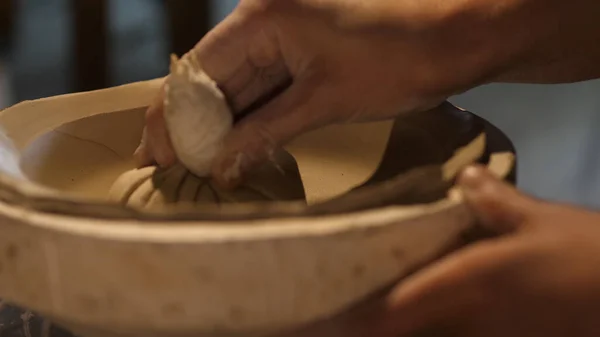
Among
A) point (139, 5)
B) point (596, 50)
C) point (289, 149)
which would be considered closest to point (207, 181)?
point (289, 149)

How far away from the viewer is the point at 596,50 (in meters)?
0.70

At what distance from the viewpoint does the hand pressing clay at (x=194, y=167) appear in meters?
0.61

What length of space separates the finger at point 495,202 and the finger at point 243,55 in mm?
233

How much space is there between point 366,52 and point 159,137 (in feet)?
0.64

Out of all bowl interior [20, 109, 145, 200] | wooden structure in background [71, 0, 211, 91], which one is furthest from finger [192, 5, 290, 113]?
wooden structure in background [71, 0, 211, 91]

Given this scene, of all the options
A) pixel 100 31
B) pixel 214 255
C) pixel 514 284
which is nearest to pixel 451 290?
pixel 514 284

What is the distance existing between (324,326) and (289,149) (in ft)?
1.09

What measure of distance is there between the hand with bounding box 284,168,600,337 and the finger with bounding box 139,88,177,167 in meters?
0.27

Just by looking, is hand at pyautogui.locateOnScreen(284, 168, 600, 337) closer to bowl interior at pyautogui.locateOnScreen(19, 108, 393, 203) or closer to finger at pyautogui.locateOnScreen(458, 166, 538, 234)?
finger at pyautogui.locateOnScreen(458, 166, 538, 234)

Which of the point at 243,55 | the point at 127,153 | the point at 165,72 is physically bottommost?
the point at 165,72

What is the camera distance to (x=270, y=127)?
2.10 feet

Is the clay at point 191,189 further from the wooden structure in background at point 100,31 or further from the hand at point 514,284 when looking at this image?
the wooden structure in background at point 100,31

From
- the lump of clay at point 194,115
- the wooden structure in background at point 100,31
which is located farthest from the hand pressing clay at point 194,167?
the wooden structure in background at point 100,31

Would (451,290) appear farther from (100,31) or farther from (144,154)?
(100,31)
